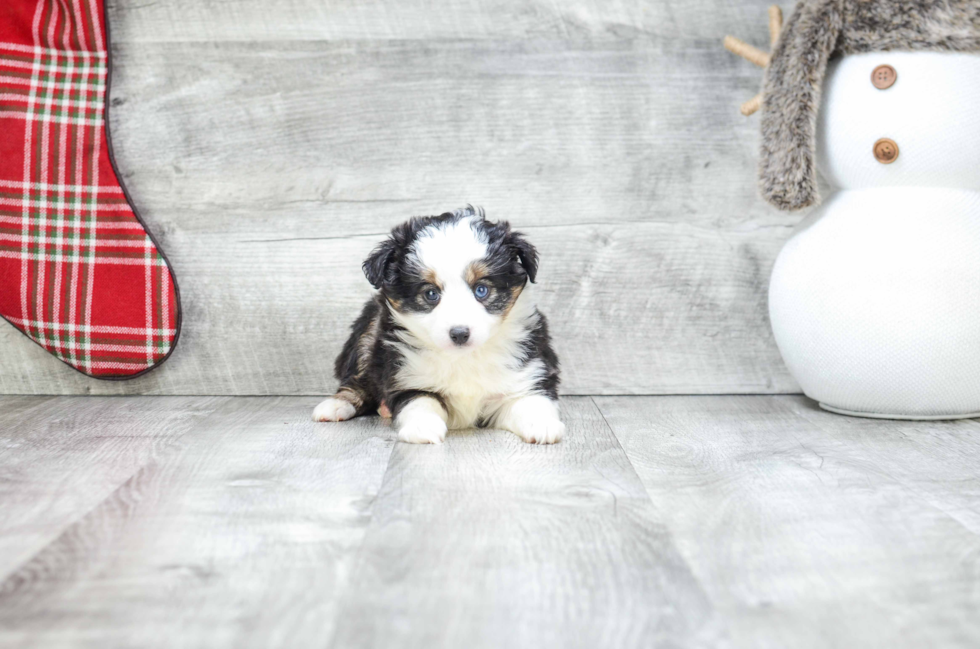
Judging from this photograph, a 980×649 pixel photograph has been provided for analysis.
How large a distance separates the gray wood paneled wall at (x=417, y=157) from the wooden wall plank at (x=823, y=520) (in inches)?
24.3

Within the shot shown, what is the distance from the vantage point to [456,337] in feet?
6.46

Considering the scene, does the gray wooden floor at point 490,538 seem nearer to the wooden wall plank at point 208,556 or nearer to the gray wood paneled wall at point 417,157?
the wooden wall plank at point 208,556

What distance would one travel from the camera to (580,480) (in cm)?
168

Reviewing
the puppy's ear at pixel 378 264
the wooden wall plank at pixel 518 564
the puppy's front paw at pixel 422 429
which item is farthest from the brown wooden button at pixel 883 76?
the puppy's front paw at pixel 422 429

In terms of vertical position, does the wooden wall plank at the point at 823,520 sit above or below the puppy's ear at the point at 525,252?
below

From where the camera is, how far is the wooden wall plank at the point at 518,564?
1047 mm

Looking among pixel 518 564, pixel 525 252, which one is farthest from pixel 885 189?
pixel 518 564

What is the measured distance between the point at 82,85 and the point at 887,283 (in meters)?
2.41

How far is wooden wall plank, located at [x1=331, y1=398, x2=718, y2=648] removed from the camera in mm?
1047

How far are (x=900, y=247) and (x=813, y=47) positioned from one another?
0.56m

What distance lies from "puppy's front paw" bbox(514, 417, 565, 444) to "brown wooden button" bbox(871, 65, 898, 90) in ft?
3.84

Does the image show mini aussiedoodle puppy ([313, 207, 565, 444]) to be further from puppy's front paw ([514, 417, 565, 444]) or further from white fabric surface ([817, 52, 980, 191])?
white fabric surface ([817, 52, 980, 191])

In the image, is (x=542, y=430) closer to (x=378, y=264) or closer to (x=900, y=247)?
(x=378, y=264)

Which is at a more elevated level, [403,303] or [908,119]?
[908,119]
